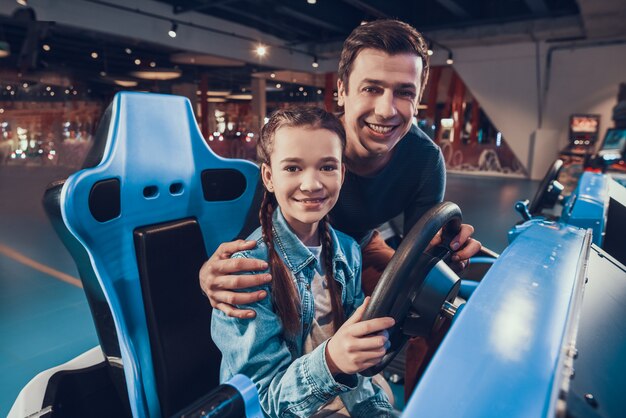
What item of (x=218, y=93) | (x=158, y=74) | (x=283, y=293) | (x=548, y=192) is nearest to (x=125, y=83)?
(x=158, y=74)

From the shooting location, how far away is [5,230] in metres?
4.45

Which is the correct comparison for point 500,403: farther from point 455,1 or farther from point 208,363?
point 455,1

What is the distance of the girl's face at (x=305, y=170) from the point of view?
35.4 inches

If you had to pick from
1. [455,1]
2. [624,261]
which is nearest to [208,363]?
[624,261]

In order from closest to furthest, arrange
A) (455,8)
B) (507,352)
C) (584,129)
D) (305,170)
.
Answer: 1. (507,352)
2. (305,170)
3. (455,8)
4. (584,129)

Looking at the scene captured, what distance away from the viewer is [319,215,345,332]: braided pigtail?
981mm

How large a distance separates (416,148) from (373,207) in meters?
0.24

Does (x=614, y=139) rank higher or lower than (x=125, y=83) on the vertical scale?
lower

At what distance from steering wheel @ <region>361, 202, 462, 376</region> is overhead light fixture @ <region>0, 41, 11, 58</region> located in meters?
8.21

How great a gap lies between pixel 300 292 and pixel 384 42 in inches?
26.7

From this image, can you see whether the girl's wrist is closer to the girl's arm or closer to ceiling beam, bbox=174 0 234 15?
the girl's arm

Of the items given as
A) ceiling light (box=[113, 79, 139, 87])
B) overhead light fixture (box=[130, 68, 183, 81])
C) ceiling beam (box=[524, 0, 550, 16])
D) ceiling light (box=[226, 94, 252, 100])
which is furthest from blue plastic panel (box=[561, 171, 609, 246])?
ceiling light (box=[226, 94, 252, 100])

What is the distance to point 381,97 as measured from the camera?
3.72 ft

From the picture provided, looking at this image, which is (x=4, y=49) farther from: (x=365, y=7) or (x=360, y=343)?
(x=360, y=343)
